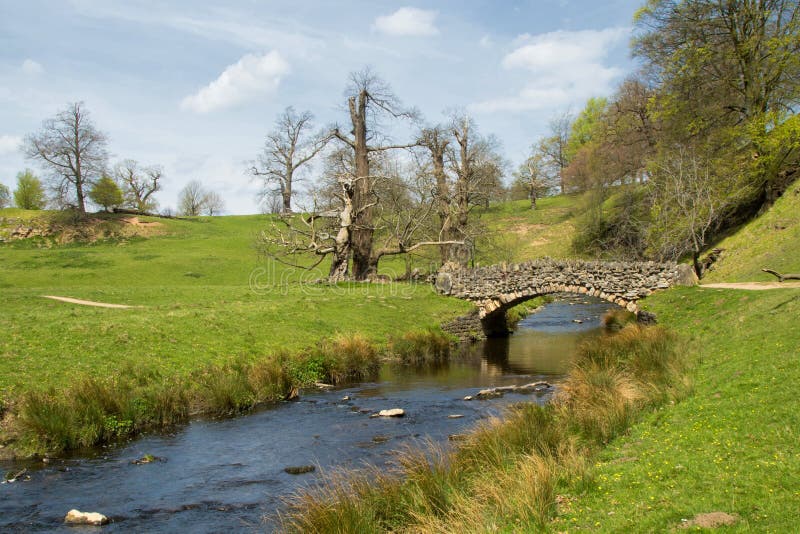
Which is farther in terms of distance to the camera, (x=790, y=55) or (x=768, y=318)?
(x=790, y=55)

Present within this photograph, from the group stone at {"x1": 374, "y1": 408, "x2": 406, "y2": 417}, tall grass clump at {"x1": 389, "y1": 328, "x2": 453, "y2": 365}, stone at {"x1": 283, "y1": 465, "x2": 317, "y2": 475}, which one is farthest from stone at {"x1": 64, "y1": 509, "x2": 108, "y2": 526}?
tall grass clump at {"x1": 389, "y1": 328, "x2": 453, "y2": 365}

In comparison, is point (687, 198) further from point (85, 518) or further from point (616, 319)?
point (85, 518)

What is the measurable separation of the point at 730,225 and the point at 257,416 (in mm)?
31049

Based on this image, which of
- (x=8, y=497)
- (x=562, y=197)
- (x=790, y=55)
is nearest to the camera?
(x=8, y=497)

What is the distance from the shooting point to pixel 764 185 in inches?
1246

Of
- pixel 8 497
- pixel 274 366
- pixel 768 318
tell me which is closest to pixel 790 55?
pixel 768 318

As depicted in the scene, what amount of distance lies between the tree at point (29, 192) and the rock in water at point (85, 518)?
71.3 meters

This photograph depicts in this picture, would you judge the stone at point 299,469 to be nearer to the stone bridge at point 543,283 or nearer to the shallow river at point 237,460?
the shallow river at point 237,460

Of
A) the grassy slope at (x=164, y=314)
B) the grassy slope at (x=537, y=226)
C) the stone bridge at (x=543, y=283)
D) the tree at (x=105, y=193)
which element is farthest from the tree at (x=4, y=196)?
the stone bridge at (x=543, y=283)

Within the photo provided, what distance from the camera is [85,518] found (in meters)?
8.43

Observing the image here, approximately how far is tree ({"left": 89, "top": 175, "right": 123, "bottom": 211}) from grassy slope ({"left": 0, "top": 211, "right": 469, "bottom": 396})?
11877 mm

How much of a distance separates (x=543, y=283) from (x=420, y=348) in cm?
729

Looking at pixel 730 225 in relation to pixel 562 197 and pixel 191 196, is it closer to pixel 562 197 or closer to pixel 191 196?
pixel 562 197

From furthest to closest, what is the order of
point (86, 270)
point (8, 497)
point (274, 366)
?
point (86, 270) → point (274, 366) → point (8, 497)
